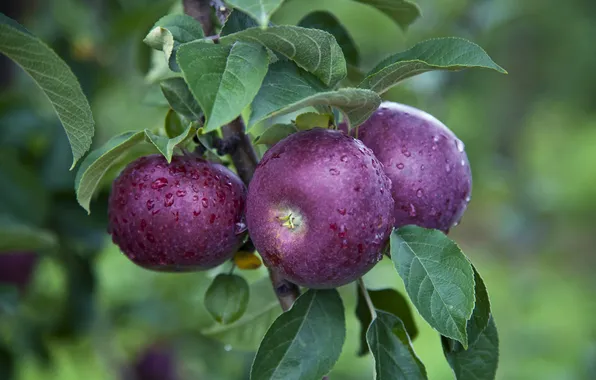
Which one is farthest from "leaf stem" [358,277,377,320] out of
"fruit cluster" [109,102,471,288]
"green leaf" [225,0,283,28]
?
"green leaf" [225,0,283,28]

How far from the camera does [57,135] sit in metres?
1.64

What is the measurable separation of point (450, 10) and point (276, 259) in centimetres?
207

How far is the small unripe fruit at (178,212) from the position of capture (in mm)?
863

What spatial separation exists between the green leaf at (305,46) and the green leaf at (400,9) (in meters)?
0.26

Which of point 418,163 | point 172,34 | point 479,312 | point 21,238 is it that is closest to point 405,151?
point 418,163

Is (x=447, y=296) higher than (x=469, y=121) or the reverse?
higher

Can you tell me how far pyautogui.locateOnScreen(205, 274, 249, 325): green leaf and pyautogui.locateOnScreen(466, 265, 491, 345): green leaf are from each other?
319 millimetres

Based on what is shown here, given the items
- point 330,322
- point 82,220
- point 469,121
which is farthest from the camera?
point 469,121

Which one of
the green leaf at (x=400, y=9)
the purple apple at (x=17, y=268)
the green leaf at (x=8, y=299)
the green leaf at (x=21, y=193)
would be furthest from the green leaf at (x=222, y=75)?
the purple apple at (x=17, y=268)

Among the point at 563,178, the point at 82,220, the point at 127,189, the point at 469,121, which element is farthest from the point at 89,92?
the point at 563,178

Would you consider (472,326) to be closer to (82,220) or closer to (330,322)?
(330,322)

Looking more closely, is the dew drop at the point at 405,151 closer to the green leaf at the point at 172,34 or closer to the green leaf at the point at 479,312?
the green leaf at the point at 479,312

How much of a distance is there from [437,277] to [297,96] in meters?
0.28

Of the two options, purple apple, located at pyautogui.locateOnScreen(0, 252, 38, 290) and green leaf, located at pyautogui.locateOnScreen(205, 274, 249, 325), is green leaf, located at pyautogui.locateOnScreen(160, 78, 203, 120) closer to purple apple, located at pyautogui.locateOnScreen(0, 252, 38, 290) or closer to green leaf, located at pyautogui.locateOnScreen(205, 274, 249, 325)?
green leaf, located at pyautogui.locateOnScreen(205, 274, 249, 325)
